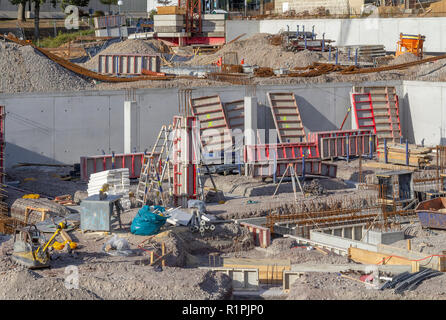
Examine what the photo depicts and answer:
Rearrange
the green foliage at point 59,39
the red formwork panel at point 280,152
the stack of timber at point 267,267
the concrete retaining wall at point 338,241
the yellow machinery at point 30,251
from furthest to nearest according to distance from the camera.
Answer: the green foliage at point 59,39 < the red formwork panel at point 280,152 < the concrete retaining wall at point 338,241 < the stack of timber at point 267,267 < the yellow machinery at point 30,251

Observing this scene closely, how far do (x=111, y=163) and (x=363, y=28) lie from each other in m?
28.8

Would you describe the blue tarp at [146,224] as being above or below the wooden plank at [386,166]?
below

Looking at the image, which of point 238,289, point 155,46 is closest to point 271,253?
point 238,289

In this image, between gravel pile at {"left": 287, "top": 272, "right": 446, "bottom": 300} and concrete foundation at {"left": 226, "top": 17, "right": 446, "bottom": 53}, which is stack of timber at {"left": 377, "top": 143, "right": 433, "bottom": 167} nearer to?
gravel pile at {"left": 287, "top": 272, "right": 446, "bottom": 300}

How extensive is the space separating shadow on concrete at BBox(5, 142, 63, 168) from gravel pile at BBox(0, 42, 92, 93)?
3.12m

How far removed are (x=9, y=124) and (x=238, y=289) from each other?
13.2 metres

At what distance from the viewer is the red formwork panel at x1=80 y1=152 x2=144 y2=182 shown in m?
29.8

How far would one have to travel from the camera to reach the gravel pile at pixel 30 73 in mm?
34281

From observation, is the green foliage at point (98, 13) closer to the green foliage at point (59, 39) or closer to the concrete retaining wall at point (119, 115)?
the green foliage at point (59, 39)

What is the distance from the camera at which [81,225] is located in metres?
23.8

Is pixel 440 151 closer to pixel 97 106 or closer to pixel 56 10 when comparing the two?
pixel 97 106

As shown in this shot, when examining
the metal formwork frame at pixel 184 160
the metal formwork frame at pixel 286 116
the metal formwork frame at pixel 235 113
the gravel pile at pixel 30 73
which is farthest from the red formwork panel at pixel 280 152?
the gravel pile at pixel 30 73

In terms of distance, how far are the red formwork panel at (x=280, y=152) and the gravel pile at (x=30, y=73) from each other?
812cm

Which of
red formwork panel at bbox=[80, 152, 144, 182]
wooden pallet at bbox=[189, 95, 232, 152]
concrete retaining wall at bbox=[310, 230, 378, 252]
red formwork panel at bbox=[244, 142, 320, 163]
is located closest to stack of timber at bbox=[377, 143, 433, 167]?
red formwork panel at bbox=[244, 142, 320, 163]
